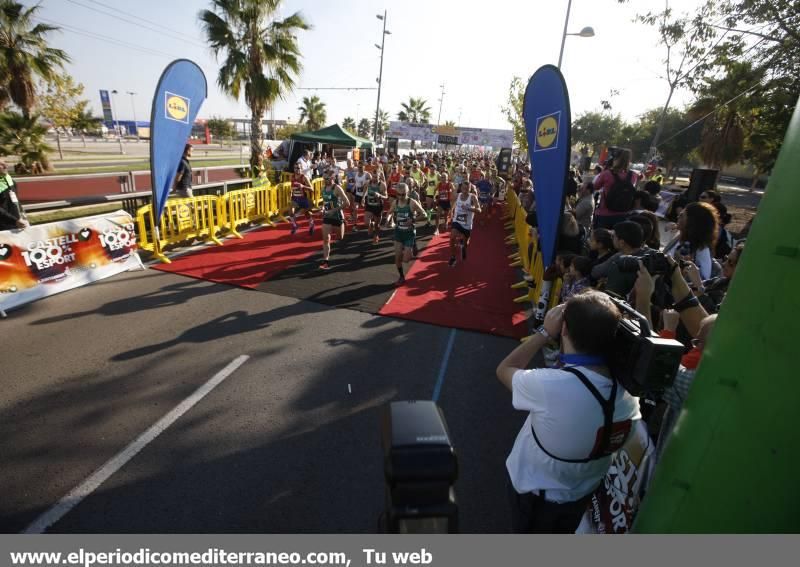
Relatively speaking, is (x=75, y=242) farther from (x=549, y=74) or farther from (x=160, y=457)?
(x=549, y=74)

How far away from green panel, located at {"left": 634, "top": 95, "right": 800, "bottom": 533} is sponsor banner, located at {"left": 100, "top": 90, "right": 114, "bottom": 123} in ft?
288

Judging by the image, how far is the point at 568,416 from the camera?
1733mm

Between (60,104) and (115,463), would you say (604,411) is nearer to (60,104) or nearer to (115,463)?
(115,463)

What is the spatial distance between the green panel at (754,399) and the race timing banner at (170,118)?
28.2 feet

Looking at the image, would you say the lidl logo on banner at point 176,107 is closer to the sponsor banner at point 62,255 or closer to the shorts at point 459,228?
the sponsor banner at point 62,255

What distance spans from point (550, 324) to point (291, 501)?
2.34 metres

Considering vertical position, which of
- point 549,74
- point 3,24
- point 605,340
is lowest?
point 605,340

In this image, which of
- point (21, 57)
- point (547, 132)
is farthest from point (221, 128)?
point (547, 132)

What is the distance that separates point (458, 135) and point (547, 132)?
1437 inches

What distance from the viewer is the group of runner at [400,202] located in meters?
7.88

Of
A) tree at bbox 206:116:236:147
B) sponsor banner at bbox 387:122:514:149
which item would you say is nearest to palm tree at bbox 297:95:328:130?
sponsor banner at bbox 387:122:514:149

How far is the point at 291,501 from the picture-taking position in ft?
9.81

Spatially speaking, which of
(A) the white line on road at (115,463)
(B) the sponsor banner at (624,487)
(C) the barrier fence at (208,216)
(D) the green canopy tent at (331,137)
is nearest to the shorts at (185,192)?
(C) the barrier fence at (208,216)
